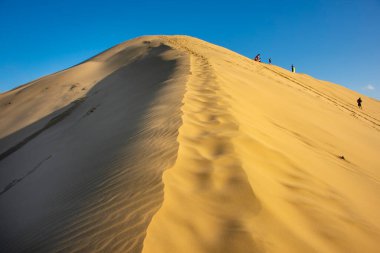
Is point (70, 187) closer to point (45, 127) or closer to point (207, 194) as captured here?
point (207, 194)

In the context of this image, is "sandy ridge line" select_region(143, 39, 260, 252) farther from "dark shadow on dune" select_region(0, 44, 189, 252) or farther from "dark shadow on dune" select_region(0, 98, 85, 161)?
"dark shadow on dune" select_region(0, 98, 85, 161)

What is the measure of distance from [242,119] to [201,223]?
130 inches

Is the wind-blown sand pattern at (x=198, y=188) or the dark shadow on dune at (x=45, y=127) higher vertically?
the wind-blown sand pattern at (x=198, y=188)

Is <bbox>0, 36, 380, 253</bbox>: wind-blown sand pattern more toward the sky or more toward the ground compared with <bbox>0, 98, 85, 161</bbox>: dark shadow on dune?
more toward the sky

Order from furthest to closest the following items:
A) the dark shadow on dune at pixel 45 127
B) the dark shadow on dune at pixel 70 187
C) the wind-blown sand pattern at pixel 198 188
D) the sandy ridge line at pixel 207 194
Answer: the dark shadow on dune at pixel 45 127 → the dark shadow on dune at pixel 70 187 → the wind-blown sand pattern at pixel 198 188 → the sandy ridge line at pixel 207 194

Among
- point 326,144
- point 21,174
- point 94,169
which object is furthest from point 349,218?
point 21,174

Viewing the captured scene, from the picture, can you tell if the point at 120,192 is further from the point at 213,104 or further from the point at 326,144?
the point at 326,144

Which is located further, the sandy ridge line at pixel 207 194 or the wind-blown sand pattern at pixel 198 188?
the wind-blown sand pattern at pixel 198 188

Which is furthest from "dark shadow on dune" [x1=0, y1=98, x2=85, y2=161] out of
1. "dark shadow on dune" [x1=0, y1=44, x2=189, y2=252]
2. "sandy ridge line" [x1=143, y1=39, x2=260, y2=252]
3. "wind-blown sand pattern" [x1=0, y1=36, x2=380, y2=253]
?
"sandy ridge line" [x1=143, y1=39, x2=260, y2=252]

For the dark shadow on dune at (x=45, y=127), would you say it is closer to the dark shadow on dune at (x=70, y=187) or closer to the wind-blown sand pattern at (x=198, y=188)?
the dark shadow on dune at (x=70, y=187)

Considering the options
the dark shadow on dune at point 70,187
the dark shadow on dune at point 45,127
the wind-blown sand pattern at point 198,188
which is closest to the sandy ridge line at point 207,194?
the wind-blown sand pattern at point 198,188

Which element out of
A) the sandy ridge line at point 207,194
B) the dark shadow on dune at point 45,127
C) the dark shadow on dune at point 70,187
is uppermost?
the sandy ridge line at point 207,194

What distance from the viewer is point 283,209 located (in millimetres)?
2895

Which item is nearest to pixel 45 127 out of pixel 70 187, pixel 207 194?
pixel 70 187
